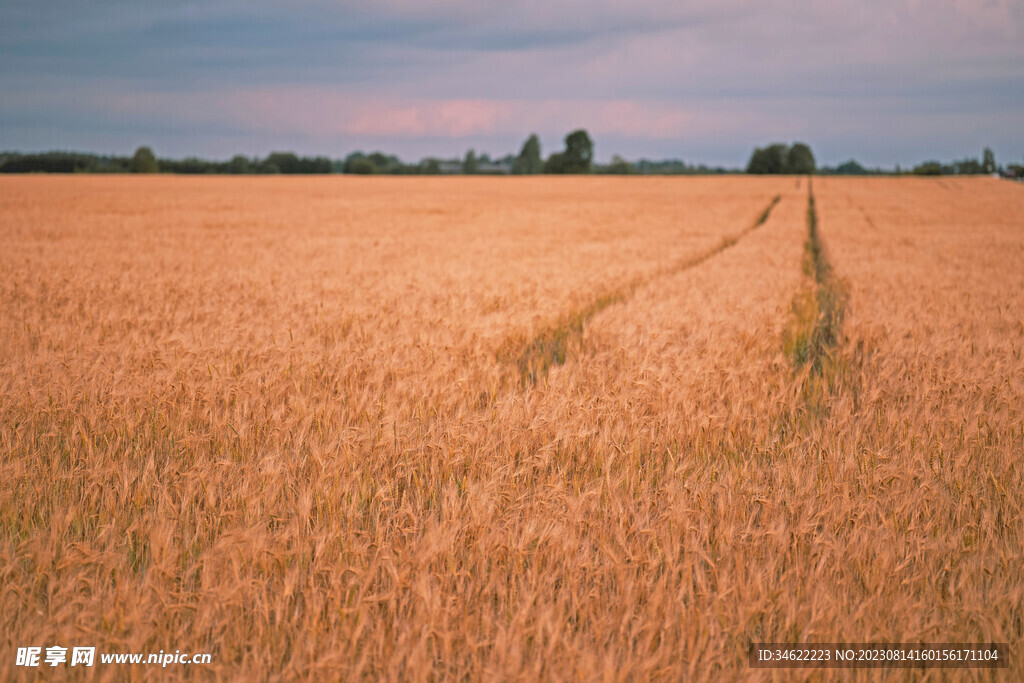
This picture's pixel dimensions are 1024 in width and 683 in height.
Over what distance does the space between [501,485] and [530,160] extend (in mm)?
126285

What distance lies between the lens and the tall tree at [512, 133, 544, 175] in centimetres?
12281

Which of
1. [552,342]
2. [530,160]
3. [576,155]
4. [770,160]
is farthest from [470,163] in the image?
[552,342]

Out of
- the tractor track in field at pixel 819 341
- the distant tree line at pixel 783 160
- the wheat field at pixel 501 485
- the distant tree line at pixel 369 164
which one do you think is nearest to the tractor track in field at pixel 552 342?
the wheat field at pixel 501 485

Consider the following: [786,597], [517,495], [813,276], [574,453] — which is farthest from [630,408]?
[813,276]

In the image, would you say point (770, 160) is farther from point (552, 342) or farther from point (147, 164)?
point (552, 342)

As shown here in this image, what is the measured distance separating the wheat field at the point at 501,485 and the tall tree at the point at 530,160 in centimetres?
12101

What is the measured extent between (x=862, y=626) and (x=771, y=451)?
1258mm

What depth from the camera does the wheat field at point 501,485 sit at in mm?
1821

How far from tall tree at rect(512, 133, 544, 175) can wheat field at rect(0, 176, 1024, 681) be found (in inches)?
4764

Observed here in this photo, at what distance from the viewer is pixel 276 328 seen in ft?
18.0

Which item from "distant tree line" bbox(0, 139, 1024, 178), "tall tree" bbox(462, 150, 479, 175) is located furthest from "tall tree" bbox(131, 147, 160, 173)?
"tall tree" bbox(462, 150, 479, 175)

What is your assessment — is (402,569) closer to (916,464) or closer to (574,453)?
(574,453)

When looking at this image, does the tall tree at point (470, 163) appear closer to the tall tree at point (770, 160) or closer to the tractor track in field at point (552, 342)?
the tall tree at point (770, 160)

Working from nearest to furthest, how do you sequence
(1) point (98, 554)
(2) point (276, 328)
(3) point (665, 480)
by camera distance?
(1) point (98, 554), (3) point (665, 480), (2) point (276, 328)
